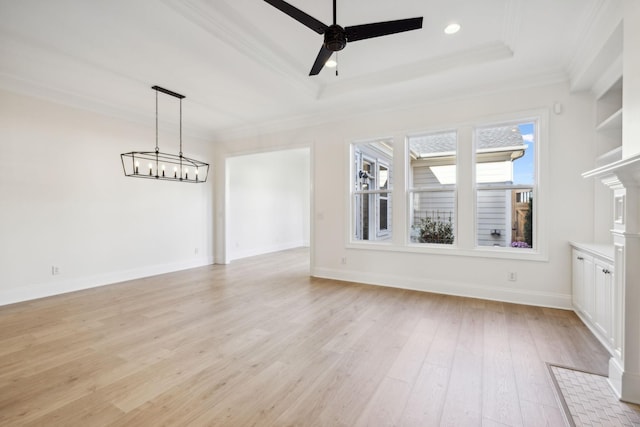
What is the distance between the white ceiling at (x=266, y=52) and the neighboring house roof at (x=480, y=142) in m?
0.57

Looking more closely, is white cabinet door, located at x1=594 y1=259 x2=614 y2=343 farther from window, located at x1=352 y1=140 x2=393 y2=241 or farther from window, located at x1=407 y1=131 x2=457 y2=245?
window, located at x1=352 y1=140 x2=393 y2=241

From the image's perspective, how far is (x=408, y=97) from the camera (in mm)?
4383

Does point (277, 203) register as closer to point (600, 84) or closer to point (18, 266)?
point (18, 266)

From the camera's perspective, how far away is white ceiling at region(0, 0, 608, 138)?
2654 mm

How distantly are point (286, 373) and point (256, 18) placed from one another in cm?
321

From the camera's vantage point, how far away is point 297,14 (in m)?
2.13

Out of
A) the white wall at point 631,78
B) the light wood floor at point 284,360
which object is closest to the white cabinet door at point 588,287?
the light wood floor at point 284,360

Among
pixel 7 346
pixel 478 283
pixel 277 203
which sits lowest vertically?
pixel 7 346

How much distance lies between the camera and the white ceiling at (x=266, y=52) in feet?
8.71

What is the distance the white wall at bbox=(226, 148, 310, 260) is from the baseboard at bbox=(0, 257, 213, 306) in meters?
1.55

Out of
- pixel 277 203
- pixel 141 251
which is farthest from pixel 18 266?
pixel 277 203

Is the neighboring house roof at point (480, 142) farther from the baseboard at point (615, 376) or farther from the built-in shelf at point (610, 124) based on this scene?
the baseboard at point (615, 376)

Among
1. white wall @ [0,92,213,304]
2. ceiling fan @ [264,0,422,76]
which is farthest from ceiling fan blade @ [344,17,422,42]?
white wall @ [0,92,213,304]

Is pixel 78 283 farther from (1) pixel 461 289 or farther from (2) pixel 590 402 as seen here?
(2) pixel 590 402
